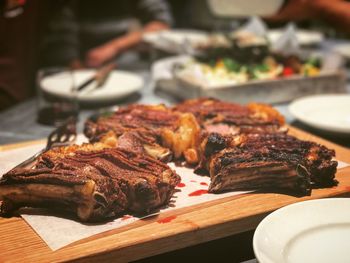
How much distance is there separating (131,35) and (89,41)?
0.74 meters

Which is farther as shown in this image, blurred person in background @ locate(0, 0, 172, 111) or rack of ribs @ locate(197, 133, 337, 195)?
blurred person in background @ locate(0, 0, 172, 111)

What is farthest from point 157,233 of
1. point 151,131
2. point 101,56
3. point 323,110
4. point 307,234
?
point 101,56

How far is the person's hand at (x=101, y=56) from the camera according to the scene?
5.19 metres

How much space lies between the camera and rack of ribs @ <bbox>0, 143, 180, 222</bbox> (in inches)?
69.5

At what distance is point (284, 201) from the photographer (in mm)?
1942

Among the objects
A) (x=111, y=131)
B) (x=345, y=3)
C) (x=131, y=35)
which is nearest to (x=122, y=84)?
(x=111, y=131)

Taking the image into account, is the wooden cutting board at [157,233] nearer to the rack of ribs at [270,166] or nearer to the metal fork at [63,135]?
the rack of ribs at [270,166]

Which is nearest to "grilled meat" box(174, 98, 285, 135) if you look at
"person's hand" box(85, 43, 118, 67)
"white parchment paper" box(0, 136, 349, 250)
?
"white parchment paper" box(0, 136, 349, 250)

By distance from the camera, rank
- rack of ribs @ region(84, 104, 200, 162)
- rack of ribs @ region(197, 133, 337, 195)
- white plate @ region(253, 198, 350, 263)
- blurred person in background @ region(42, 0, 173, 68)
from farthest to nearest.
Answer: blurred person in background @ region(42, 0, 173, 68) < rack of ribs @ region(84, 104, 200, 162) < rack of ribs @ region(197, 133, 337, 195) < white plate @ region(253, 198, 350, 263)

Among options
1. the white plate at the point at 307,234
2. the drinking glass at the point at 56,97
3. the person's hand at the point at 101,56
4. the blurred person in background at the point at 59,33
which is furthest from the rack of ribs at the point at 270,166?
the person's hand at the point at 101,56

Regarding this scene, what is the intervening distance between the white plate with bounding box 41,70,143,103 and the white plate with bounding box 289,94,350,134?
1.27 m

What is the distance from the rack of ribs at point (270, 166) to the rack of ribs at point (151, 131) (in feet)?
0.74

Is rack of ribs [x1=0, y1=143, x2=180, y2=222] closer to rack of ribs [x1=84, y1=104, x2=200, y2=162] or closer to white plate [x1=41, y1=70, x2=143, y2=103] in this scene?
rack of ribs [x1=84, y1=104, x2=200, y2=162]

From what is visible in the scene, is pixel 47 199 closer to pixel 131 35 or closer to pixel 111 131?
pixel 111 131
